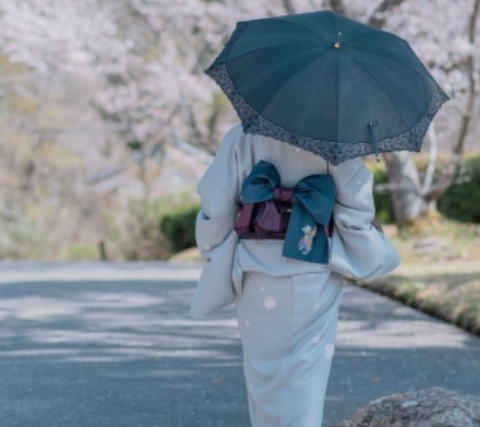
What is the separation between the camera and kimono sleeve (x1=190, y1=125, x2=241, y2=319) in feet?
11.7

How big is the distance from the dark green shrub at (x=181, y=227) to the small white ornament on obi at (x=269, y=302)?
45.8 ft

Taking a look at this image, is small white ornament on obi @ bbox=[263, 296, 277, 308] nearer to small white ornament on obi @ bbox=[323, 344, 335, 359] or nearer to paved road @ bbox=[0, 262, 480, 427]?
small white ornament on obi @ bbox=[323, 344, 335, 359]

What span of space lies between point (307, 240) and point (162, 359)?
2.88 metres

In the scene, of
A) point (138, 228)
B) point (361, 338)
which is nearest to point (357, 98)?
point (361, 338)

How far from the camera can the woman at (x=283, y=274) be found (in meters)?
3.50

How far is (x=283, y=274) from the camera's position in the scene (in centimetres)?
349

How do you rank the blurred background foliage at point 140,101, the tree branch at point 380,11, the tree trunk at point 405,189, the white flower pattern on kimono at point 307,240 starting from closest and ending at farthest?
the white flower pattern on kimono at point 307,240 → the tree branch at point 380,11 → the blurred background foliage at point 140,101 → the tree trunk at point 405,189

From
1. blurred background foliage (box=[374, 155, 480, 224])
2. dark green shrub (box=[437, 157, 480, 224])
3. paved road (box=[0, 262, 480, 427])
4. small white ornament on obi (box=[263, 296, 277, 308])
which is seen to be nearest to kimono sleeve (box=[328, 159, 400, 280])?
small white ornament on obi (box=[263, 296, 277, 308])

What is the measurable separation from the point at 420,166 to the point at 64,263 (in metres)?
5.74

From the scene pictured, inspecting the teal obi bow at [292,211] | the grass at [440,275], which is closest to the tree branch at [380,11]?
the grass at [440,275]

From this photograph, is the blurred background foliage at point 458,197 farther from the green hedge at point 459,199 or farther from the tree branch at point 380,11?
the tree branch at point 380,11

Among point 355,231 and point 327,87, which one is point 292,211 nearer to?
point 355,231

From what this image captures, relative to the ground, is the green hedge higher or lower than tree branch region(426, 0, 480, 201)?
lower

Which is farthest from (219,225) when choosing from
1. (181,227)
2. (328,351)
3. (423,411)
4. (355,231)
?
(181,227)
